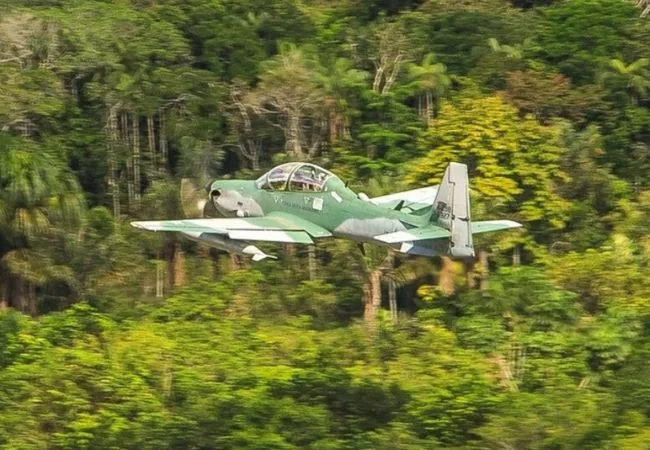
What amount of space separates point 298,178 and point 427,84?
12991mm

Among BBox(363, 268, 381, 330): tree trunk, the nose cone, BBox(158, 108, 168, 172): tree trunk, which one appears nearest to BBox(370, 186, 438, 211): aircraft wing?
the nose cone

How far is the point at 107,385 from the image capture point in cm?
2742

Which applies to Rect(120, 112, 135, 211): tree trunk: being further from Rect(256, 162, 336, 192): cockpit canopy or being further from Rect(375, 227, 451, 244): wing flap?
Rect(375, 227, 451, 244): wing flap

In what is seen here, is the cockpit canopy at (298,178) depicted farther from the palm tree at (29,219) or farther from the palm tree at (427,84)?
the palm tree at (427,84)

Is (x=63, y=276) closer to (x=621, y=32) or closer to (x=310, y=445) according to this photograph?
(x=310, y=445)

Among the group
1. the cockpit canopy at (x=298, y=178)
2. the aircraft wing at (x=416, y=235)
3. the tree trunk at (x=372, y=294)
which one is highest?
the cockpit canopy at (x=298, y=178)

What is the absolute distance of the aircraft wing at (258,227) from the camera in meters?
28.4

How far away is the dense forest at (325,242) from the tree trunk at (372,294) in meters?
0.07

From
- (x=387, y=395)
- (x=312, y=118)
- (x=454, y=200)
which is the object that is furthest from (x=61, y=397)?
(x=312, y=118)

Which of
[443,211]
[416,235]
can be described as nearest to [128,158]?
[416,235]

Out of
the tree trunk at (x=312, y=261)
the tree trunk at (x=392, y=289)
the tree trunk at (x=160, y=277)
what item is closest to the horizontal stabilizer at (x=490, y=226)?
the tree trunk at (x=392, y=289)

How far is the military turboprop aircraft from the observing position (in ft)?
90.9

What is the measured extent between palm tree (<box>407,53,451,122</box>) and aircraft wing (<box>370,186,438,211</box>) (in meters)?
10.7

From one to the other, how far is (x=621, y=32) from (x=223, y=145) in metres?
11.5
